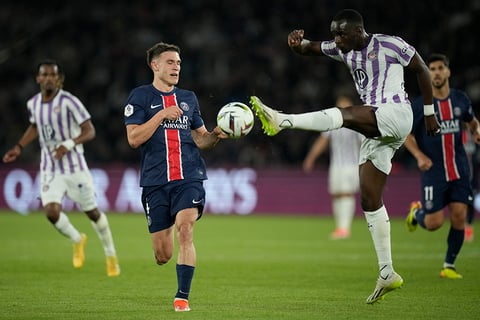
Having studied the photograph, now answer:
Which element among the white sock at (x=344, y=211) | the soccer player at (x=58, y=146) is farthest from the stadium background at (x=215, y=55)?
the soccer player at (x=58, y=146)

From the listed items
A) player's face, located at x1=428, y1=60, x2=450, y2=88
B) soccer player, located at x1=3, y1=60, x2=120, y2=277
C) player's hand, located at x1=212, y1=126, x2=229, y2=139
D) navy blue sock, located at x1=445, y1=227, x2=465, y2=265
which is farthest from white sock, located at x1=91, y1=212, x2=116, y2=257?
player's face, located at x1=428, y1=60, x2=450, y2=88

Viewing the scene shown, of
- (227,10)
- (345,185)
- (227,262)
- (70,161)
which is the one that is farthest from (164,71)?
(227,10)

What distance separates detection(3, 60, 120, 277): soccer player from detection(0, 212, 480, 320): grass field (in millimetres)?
770

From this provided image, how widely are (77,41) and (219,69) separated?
479cm

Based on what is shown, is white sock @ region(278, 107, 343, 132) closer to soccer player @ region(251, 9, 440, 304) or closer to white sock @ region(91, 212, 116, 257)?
soccer player @ region(251, 9, 440, 304)

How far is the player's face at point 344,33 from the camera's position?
325 inches

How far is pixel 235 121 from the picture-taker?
7.52 metres

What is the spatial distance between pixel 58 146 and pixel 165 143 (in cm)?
382

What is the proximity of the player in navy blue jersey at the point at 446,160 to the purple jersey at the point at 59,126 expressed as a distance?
4.31 m

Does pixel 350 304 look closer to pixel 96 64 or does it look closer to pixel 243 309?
pixel 243 309

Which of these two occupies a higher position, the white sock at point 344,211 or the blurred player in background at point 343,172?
the blurred player in background at point 343,172

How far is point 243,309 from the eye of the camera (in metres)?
8.09

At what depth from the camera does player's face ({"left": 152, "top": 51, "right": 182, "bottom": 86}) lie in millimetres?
8328

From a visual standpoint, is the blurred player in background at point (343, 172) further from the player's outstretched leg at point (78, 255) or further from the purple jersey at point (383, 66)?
the purple jersey at point (383, 66)
